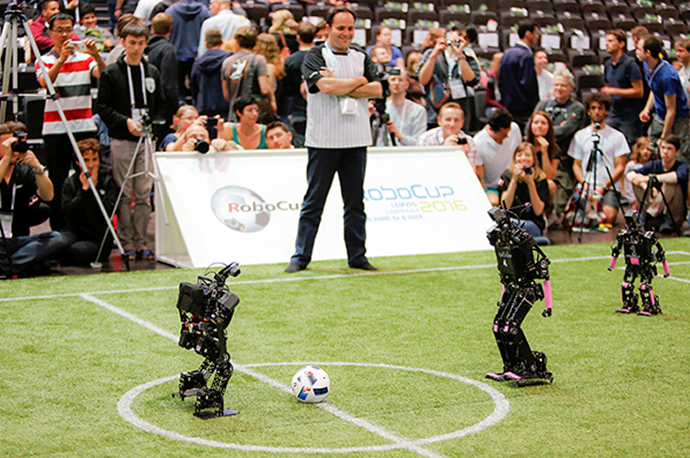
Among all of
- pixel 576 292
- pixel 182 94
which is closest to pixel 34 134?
pixel 182 94

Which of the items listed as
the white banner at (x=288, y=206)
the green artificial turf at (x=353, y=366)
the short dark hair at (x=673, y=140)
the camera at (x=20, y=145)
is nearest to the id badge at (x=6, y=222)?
the camera at (x=20, y=145)

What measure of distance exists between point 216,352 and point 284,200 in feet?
18.0

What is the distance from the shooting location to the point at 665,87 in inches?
475

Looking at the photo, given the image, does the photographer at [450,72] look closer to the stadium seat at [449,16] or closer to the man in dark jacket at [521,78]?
the man in dark jacket at [521,78]

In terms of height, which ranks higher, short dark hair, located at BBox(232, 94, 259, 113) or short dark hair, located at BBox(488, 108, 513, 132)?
short dark hair, located at BBox(232, 94, 259, 113)

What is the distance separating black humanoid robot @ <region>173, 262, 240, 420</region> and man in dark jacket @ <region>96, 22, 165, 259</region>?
17.1ft

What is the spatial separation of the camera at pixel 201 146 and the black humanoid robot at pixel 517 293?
17.0 feet

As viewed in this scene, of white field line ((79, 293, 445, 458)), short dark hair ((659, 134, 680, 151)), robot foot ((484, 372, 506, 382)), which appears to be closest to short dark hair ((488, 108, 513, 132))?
short dark hair ((659, 134, 680, 151))

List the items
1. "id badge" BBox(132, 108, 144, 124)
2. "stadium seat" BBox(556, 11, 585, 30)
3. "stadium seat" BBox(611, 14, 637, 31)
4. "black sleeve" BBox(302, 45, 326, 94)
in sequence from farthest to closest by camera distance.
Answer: "stadium seat" BBox(611, 14, 637, 31) → "stadium seat" BBox(556, 11, 585, 30) → "id badge" BBox(132, 108, 144, 124) → "black sleeve" BBox(302, 45, 326, 94)

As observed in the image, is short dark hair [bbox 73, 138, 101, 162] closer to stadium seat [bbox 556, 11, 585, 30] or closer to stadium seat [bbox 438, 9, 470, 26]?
stadium seat [bbox 438, 9, 470, 26]

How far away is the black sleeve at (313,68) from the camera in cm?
797

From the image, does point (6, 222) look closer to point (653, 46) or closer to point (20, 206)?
point (20, 206)

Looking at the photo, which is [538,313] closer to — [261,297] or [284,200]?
[261,297]

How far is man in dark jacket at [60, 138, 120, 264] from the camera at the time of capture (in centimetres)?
902
